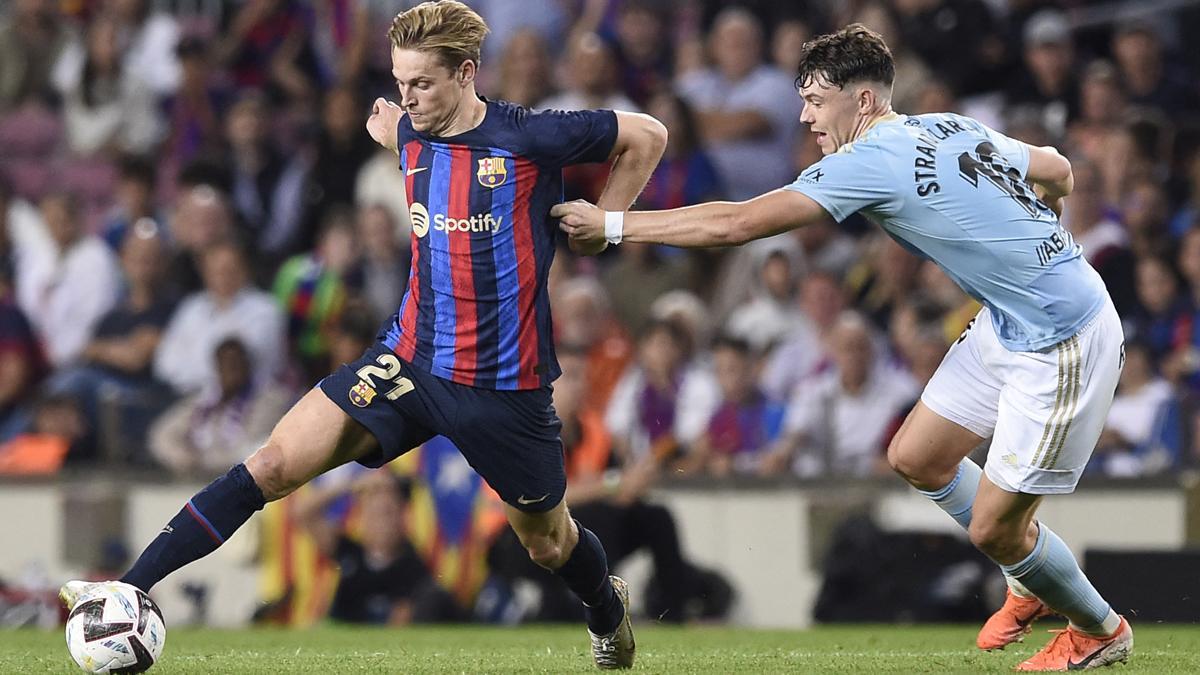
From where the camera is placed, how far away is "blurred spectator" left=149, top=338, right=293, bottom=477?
1205 cm

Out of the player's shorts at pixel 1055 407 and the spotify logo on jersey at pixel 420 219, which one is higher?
the spotify logo on jersey at pixel 420 219

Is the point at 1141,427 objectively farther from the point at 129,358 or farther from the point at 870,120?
the point at 129,358

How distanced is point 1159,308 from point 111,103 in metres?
8.54

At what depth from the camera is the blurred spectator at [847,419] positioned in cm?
1109

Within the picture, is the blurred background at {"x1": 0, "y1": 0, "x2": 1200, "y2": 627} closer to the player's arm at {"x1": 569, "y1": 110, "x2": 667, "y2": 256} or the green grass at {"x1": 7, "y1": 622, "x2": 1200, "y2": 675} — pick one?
the green grass at {"x1": 7, "y1": 622, "x2": 1200, "y2": 675}

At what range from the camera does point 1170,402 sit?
1048cm

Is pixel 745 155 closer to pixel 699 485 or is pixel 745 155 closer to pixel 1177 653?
pixel 699 485

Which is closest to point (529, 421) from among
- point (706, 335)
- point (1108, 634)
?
point (1108, 634)

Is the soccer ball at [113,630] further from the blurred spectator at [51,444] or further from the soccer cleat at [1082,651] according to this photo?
the blurred spectator at [51,444]

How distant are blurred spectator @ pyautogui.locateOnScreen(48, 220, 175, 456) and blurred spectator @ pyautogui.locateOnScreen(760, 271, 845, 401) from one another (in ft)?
12.8

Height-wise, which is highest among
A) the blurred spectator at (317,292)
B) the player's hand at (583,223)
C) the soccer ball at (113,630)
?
the player's hand at (583,223)

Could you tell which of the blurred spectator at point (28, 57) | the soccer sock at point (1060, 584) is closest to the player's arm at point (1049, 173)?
the soccer sock at point (1060, 584)

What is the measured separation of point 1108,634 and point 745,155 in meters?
6.89

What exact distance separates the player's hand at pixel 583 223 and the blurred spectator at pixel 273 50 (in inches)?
352
